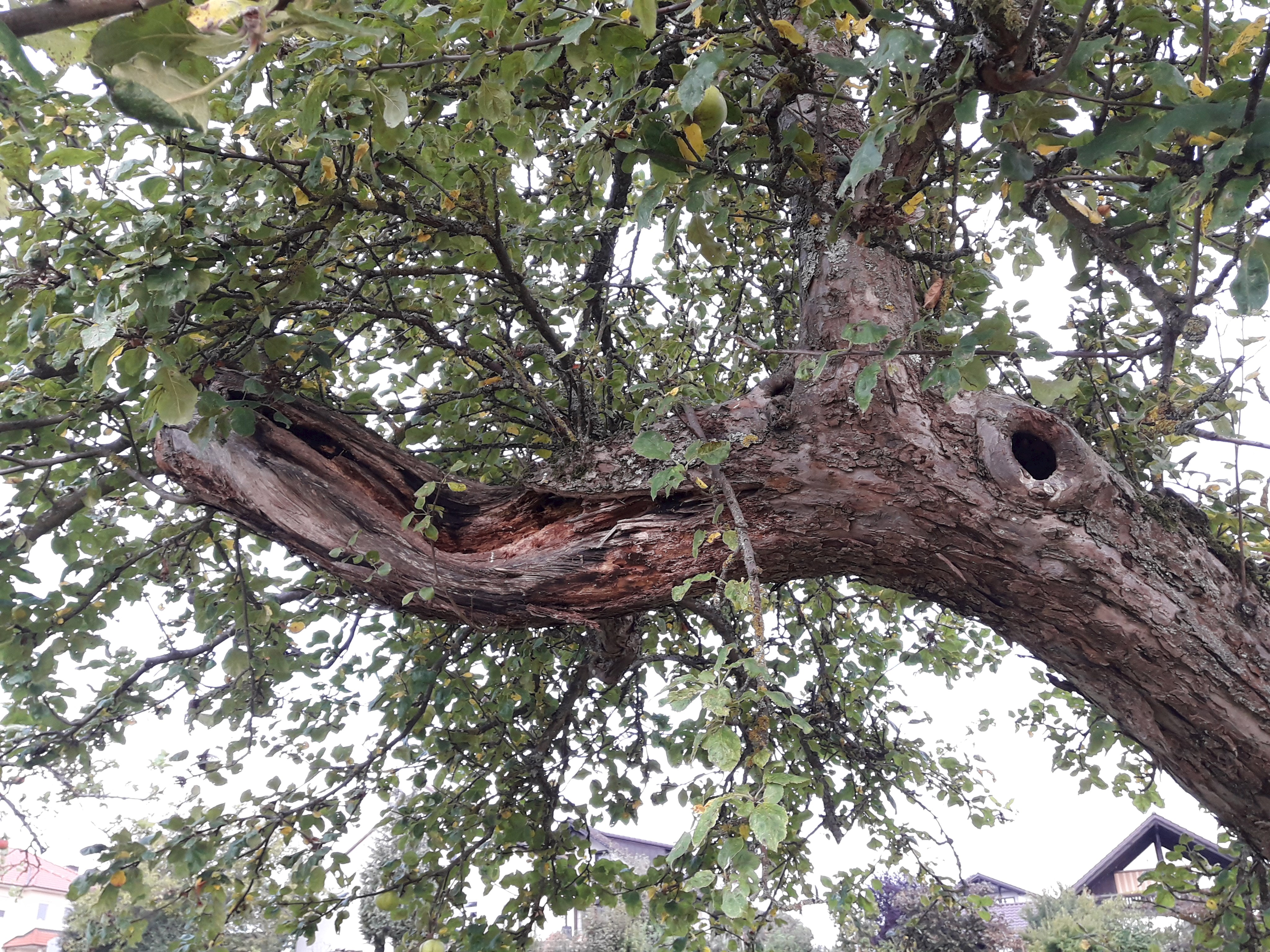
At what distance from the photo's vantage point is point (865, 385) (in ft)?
5.37

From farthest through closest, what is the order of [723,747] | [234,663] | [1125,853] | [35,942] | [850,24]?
1. [35,942]
2. [1125,853]
3. [234,663]
4. [850,24]
5. [723,747]

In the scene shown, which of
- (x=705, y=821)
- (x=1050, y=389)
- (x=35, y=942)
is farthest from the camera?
(x=35, y=942)

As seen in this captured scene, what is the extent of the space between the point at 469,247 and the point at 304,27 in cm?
175

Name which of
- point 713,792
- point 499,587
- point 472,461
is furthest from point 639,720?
point 499,587

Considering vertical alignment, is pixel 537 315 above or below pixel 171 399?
above

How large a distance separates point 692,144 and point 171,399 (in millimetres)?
1265

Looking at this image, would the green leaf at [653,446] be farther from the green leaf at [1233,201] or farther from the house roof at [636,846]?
the house roof at [636,846]

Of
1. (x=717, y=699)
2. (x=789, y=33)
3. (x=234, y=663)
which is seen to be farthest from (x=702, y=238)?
(x=234, y=663)

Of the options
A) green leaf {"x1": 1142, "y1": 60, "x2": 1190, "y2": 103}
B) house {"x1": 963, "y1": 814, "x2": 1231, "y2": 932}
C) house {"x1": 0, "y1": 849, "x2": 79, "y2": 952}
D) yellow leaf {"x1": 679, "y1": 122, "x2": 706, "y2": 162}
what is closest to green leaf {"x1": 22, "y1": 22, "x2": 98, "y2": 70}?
yellow leaf {"x1": 679, "y1": 122, "x2": 706, "y2": 162}

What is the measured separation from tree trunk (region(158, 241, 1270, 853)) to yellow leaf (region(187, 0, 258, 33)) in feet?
4.98

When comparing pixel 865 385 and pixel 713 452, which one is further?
pixel 713 452

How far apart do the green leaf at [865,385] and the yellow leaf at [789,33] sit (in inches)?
28.9

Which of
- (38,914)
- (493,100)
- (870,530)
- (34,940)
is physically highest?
(38,914)

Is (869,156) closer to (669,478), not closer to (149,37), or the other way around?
(669,478)
